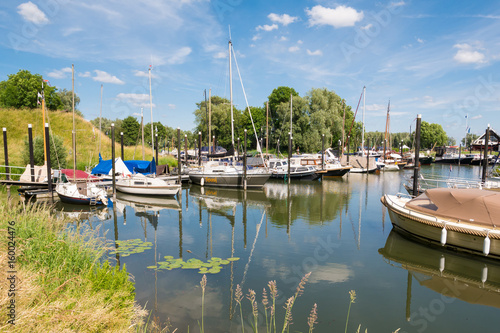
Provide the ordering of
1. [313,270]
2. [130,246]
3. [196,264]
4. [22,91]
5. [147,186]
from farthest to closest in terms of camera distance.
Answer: [22,91]
[147,186]
[130,246]
[196,264]
[313,270]

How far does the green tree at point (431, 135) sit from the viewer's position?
99875 mm

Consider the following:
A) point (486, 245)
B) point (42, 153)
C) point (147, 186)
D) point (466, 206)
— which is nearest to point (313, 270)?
point (486, 245)

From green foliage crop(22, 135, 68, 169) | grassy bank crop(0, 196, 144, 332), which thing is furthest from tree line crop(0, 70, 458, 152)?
grassy bank crop(0, 196, 144, 332)

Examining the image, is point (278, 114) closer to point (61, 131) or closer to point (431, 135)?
point (61, 131)

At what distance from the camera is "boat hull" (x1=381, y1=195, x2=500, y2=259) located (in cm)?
1039

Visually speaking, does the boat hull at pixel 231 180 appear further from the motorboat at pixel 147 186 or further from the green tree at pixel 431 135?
the green tree at pixel 431 135

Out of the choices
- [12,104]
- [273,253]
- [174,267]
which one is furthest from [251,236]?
[12,104]

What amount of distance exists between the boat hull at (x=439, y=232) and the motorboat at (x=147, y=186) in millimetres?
15189

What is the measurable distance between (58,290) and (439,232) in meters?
12.3

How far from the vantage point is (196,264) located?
1008 cm

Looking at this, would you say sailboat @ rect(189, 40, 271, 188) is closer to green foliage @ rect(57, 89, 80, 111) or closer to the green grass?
the green grass

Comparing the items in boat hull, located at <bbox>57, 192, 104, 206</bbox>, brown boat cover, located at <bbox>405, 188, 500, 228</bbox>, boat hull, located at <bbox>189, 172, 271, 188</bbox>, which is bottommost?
boat hull, located at <bbox>57, 192, 104, 206</bbox>

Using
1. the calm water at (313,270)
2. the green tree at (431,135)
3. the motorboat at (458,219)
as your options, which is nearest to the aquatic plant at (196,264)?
the calm water at (313,270)

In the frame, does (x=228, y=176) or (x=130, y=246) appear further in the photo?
(x=228, y=176)
